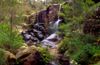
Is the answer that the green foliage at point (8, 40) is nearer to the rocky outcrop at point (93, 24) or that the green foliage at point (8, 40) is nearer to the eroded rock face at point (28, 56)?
the eroded rock face at point (28, 56)

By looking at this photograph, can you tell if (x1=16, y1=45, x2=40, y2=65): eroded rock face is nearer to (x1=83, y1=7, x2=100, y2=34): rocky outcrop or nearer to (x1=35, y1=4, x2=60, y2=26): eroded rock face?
(x1=83, y1=7, x2=100, y2=34): rocky outcrop

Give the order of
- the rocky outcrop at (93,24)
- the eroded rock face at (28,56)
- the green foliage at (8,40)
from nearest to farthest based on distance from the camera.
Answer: the green foliage at (8,40) < the eroded rock face at (28,56) < the rocky outcrop at (93,24)

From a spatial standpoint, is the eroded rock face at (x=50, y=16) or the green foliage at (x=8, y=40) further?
the eroded rock face at (x=50, y=16)

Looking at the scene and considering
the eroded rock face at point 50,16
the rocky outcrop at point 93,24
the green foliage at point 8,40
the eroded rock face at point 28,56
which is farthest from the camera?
the eroded rock face at point 50,16

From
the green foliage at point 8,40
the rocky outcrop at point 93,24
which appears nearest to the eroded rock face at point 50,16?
the rocky outcrop at point 93,24

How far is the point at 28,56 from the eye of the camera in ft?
15.4

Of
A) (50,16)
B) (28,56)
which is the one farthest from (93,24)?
(50,16)

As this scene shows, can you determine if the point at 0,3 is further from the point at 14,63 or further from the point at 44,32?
the point at 44,32

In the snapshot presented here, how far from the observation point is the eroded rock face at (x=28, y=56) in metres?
4.52

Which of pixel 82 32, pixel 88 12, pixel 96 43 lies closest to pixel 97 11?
pixel 88 12

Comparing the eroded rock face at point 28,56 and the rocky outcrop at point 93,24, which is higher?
the rocky outcrop at point 93,24

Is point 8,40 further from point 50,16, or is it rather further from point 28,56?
point 50,16

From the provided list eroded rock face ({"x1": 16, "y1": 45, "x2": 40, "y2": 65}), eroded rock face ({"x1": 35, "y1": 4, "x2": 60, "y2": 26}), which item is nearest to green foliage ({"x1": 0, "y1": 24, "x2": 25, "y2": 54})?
eroded rock face ({"x1": 16, "y1": 45, "x2": 40, "y2": 65})

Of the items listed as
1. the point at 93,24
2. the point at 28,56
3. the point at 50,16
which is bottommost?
the point at 28,56
